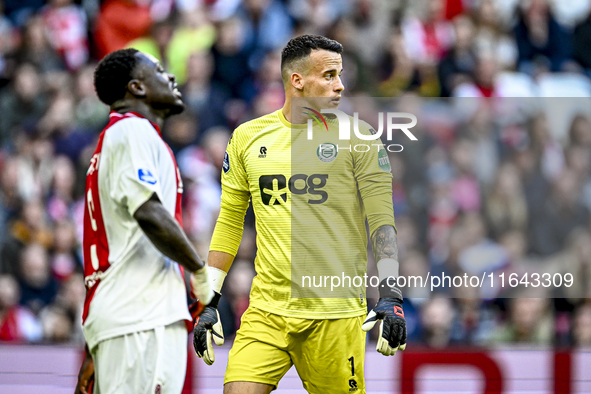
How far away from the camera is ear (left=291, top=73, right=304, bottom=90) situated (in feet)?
13.4

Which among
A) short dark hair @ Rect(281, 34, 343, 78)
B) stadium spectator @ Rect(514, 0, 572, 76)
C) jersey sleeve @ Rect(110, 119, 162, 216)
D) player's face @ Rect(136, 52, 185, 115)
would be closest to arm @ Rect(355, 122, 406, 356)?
short dark hair @ Rect(281, 34, 343, 78)

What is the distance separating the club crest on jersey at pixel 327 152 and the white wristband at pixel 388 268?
64 cm

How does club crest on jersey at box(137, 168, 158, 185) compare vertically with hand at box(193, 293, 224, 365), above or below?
above

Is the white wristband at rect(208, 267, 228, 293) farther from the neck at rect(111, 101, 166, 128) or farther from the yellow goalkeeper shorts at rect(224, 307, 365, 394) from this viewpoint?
the neck at rect(111, 101, 166, 128)

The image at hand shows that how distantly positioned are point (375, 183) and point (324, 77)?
26.3 inches

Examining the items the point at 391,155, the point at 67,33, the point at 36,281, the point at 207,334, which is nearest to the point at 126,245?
the point at 207,334

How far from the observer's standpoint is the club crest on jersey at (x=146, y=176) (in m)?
3.04

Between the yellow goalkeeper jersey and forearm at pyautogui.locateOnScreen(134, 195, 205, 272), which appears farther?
the yellow goalkeeper jersey

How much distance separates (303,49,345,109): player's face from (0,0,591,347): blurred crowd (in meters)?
2.55

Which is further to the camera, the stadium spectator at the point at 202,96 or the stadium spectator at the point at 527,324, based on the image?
the stadium spectator at the point at 202,96

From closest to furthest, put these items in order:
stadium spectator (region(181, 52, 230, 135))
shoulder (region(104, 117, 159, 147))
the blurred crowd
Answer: shoulder (region(104, 117, 159, 147)) → the blurred crowd → stadium spectator (region(181, 52, 230, 135))

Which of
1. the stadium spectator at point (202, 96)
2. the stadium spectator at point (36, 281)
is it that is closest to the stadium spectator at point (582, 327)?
the stadium spectator at point (202, 96)

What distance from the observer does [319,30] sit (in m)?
8.38

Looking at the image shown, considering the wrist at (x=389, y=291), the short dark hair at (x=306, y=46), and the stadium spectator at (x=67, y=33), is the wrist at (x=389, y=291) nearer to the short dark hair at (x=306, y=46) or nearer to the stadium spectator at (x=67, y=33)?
the short dark hair at (x=306, y=46)
